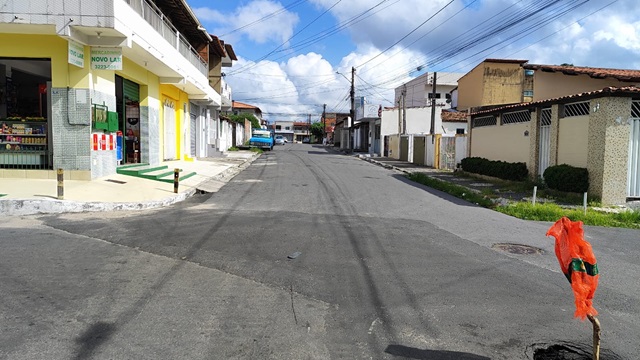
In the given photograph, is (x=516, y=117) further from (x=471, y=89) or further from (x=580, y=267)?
(x=471, y=89)

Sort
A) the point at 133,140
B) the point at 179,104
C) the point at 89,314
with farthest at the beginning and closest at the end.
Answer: the point at 179,104
the point at 133,140
the point at 89,314

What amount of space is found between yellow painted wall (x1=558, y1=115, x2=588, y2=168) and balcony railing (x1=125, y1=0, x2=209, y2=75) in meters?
14.2

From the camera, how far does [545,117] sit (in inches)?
682

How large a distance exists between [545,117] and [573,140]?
2.28 m

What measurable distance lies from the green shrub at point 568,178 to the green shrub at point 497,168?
2769 mm

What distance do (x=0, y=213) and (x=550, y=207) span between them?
12988 millimetres

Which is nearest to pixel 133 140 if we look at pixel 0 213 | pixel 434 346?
pixel 0 213

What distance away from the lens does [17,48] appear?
12992mm

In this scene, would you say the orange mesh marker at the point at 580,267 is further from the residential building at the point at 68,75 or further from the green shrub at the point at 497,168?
the green shrub at the point at 497,168

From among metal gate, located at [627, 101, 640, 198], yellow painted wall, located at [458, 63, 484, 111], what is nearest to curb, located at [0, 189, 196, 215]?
metal gate, located at [627, 101, 640, 198]

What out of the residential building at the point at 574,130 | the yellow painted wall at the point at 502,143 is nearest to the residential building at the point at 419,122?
the yellow painted wall at the point at 502,143

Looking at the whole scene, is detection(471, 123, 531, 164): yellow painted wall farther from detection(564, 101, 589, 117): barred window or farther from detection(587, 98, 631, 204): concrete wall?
detection(587, 98, 631, 204): concrete wall

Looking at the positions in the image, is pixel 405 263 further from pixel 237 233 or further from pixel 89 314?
pixel 89 314

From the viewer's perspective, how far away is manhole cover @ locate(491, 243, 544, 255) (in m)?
7.80
